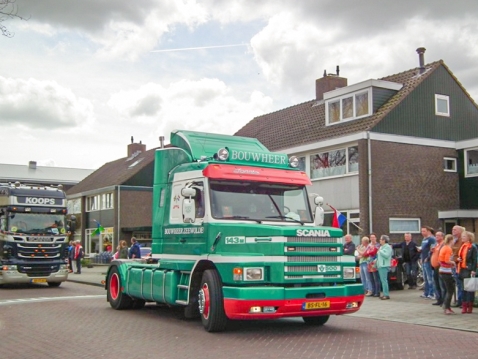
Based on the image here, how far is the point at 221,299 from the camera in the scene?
10727mm

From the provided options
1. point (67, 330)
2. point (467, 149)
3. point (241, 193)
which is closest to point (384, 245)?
point (241, 193)

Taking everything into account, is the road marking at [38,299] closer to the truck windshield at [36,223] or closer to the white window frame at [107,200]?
the truck windshield at [36,223]

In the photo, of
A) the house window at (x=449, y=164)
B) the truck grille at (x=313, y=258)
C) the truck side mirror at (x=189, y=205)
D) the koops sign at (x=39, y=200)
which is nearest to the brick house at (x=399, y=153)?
the house window at (x=449, y=164)

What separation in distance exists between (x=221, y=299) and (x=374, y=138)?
16.8 meters

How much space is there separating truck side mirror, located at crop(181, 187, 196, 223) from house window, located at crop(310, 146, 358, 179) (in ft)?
52.1

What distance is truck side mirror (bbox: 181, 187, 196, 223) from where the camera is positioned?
11.4 metres

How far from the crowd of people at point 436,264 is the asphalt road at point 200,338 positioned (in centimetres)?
191

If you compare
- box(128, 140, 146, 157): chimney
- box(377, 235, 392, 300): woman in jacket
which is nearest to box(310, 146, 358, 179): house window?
box(377, 235, 392, 300): woman in jacket

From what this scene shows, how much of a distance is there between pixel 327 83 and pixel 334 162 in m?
6.97

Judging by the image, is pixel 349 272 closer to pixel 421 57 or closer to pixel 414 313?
pixel 414 313

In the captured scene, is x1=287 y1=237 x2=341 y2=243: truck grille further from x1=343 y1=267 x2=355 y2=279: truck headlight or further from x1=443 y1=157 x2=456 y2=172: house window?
x1=443 y1=157 x2=456 y2=172: house window

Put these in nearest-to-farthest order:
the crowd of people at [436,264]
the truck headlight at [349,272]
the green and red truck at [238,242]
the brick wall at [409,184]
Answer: the green and red truck at [238,242] → the truck headlight at [349,272] → the crowd of people at [436,264] → the brick wall at [409,184]

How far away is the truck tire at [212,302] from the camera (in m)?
10.7

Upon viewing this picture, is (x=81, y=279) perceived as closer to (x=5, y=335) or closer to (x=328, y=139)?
(x=328, y=139)
